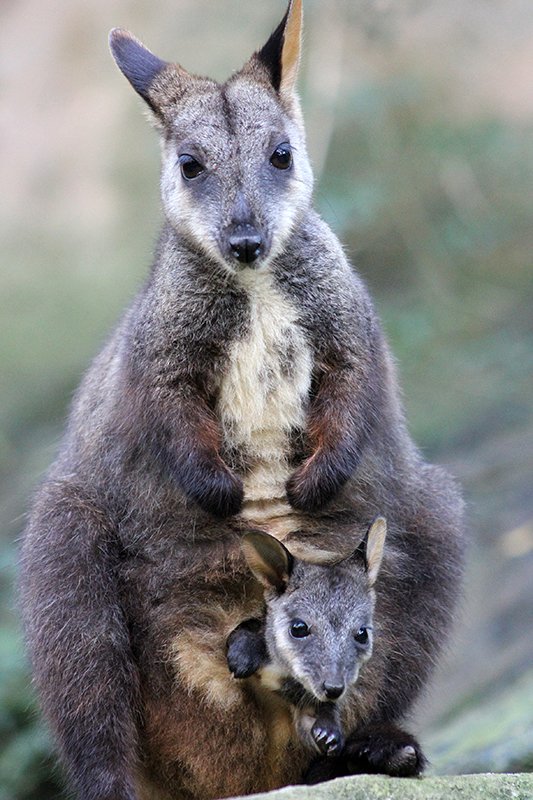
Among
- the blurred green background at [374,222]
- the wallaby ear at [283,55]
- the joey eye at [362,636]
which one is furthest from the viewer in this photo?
the blurred green background at [374,222]

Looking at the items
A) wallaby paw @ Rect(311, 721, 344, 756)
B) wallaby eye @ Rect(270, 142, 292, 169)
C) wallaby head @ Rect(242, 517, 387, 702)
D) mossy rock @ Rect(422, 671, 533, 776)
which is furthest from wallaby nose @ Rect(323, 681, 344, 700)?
wallaby eye @ Rect(270, 142, 292, 169)

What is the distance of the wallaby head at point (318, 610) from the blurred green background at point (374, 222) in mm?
2598

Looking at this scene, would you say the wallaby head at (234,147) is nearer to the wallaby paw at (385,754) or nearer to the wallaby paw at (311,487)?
the wallaby paw at (311,487)

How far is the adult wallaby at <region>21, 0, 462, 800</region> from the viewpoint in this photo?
18.5 ft

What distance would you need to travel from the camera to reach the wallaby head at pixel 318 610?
521 cm

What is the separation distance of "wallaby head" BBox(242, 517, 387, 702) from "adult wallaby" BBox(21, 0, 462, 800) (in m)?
0.23

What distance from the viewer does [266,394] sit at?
5.80 metres

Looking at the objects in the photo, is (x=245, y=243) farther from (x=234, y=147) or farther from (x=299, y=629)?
(x=299, y=629)

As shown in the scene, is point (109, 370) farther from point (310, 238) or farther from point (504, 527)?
point (504, 527)

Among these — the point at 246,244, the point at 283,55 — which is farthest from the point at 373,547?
the point at 283,55

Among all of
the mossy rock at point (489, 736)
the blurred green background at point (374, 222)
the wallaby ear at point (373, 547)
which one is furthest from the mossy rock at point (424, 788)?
the blurred green background at point (374, 222)

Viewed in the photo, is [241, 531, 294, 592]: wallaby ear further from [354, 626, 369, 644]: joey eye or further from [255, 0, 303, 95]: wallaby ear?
[255, 0, 303, 95]: wallaby ear

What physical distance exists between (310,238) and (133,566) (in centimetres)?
160

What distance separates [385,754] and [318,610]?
634 mm
